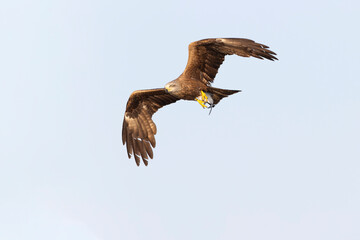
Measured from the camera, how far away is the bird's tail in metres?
17.1

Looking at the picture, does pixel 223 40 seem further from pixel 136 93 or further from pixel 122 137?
pixel 122 137

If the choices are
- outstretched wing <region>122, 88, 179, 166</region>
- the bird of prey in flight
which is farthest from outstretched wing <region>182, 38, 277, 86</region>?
outstretched wing <region>122, 88, 179, 166</region>

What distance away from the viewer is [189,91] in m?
17.0

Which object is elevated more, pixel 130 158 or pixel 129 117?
pixel 129 117

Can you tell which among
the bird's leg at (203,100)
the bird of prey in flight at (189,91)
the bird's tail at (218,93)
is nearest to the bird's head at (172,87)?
the bird of prey in flight at (189,91)

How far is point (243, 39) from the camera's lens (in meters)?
16.0

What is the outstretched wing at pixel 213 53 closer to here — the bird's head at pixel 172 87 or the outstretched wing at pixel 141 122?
the bird's head at pixel 172 87

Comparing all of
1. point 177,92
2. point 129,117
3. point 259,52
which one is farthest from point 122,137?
point 259,52

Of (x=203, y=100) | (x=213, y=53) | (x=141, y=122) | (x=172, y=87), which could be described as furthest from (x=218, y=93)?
(x=141, y=122)

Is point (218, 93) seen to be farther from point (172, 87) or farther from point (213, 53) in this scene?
point (172, 87)

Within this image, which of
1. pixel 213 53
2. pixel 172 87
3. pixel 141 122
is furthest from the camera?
pixel 141 122

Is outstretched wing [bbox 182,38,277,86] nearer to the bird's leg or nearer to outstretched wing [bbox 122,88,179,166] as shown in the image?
the bird's leg

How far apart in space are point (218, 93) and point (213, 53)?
3.79 ft

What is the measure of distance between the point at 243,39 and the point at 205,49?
1.14m
